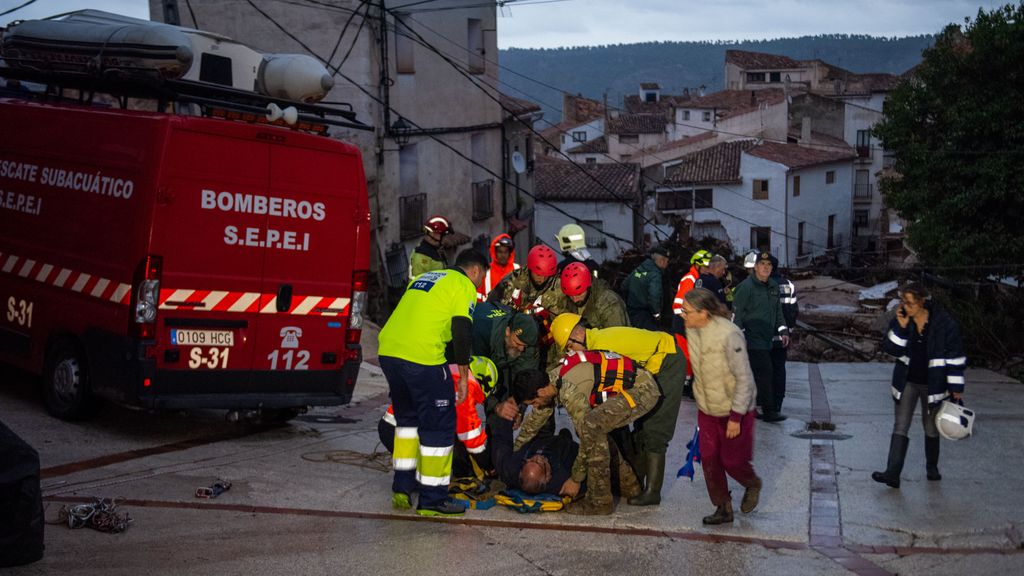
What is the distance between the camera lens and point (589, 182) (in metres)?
63.3

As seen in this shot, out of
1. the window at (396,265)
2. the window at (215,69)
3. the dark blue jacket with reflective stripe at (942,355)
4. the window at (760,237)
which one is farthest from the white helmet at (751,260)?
the window at (760,237)

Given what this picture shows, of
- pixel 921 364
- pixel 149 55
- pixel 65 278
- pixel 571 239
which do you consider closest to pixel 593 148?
pixel 571 239

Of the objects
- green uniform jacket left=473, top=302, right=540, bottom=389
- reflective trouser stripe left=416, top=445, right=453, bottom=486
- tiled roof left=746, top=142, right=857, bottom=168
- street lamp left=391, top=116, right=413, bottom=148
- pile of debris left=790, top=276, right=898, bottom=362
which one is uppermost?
tiled roof left=746, top=142, right=857, bottom=168

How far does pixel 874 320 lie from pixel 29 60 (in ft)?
76.3

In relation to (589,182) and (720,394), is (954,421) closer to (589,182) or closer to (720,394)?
(720,394)

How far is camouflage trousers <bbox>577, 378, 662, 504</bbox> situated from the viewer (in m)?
7.64

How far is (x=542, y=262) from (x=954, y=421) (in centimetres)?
341

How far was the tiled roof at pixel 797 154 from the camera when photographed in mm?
61875

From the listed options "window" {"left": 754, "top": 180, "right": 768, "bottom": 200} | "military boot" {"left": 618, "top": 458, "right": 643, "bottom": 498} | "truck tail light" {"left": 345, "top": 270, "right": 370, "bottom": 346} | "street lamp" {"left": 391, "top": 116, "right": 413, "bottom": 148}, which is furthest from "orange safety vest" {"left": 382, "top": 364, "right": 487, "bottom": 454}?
"window" {"left": 754, "top": 180, "right": 768, "bottom": 200}

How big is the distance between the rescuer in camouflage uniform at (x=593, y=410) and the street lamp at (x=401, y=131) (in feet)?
64.2

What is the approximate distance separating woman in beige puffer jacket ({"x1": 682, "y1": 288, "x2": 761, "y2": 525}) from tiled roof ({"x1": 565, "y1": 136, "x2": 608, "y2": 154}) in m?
70.6

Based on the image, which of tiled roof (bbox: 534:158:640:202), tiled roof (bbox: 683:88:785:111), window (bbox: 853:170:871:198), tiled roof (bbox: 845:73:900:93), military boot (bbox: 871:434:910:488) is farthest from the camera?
tiled roof (bbox: 683:88:785:111)

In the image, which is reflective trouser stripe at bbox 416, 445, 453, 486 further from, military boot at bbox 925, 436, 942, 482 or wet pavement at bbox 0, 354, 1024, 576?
military boot at bbox 925, 436, 942, 482

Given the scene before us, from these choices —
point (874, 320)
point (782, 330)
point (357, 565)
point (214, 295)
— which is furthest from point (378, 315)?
point (357, 565)
